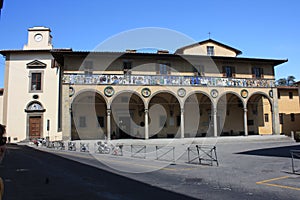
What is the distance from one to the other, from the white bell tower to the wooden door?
9.17 m

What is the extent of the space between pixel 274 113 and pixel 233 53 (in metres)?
9.08

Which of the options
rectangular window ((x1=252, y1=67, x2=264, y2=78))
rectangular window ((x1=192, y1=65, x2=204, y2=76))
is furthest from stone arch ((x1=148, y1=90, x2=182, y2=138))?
rectangular window ((x1=252, y1=67, x2=264, y2=78))

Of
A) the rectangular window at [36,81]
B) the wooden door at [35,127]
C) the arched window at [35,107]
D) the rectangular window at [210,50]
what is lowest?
the wooden door at [35,127]

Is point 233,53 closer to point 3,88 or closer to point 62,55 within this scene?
point 62,55

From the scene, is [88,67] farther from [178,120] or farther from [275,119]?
[275,119]

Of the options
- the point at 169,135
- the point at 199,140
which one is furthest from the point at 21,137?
the point at 199,140

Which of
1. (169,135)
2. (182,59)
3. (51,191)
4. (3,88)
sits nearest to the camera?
(51,191)

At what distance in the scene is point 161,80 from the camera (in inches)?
1074

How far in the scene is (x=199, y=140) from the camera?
25906 mm

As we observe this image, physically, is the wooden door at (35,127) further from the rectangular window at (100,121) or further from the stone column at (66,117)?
A: the stone column at (66,117)

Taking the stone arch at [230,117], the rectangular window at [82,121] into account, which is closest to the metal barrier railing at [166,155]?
the rectangular window at [82,121]

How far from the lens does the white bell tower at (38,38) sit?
3502cm

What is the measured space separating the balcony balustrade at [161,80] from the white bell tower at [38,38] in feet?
40.2

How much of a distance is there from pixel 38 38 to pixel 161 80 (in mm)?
18315
